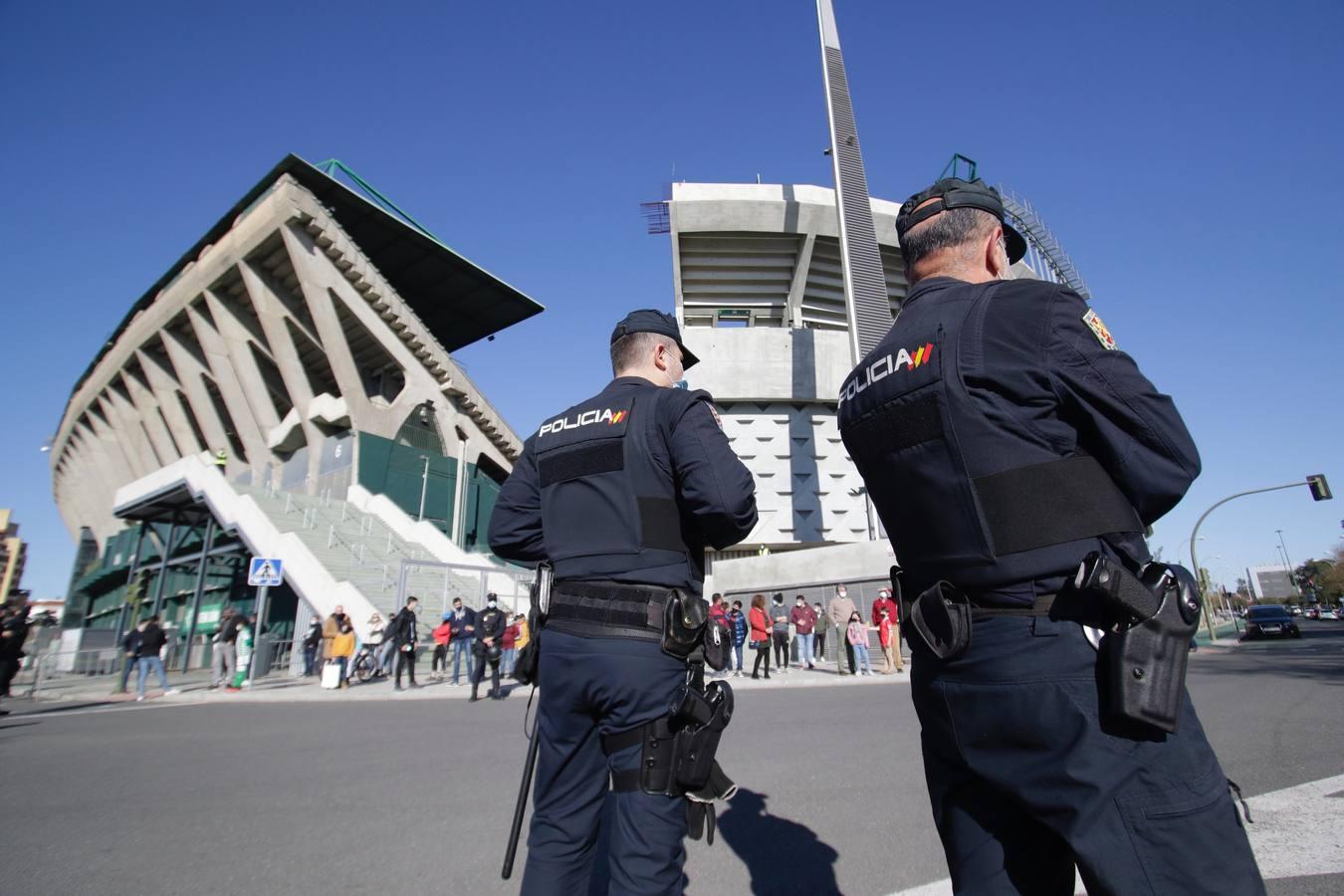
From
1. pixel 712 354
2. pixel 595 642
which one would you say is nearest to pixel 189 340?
pixel 712 354

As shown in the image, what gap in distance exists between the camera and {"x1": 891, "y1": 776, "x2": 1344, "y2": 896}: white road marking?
254 cm

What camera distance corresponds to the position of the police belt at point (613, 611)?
207 cm

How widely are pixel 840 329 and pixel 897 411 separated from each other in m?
37.4

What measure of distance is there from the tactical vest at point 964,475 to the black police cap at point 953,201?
0.32m

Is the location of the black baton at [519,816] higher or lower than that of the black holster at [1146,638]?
lower

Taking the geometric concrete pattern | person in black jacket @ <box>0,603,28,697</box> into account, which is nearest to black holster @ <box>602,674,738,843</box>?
person in black jacket @ <box>0,603,28,697</box>

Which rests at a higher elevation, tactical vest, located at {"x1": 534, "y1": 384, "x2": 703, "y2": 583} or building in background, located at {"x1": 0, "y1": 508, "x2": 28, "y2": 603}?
building in background, located at {"x1": 0, "y1": 508, "x2": 28, "y2": 603}

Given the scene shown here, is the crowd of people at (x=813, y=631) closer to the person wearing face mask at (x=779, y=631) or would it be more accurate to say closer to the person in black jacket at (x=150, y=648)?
the person wearing face mask at (x=779, y=631)

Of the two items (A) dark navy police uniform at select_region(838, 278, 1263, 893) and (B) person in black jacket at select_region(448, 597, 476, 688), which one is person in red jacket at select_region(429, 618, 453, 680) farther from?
(A) dark navy police uniform at select_region(838, 278, 1263, 893)

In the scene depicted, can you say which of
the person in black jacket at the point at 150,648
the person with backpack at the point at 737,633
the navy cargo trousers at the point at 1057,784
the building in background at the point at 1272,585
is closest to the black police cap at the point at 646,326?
the navy cargo trousers at the point at 1057,784

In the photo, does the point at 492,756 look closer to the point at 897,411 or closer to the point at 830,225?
the point at 897,411

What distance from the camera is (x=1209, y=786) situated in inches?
46.8

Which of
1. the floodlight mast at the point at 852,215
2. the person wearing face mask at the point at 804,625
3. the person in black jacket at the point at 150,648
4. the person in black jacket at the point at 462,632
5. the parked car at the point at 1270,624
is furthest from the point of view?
the floodlight mast at the point at 852,215

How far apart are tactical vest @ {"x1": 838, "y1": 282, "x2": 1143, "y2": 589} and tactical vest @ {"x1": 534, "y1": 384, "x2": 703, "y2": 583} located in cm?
82
